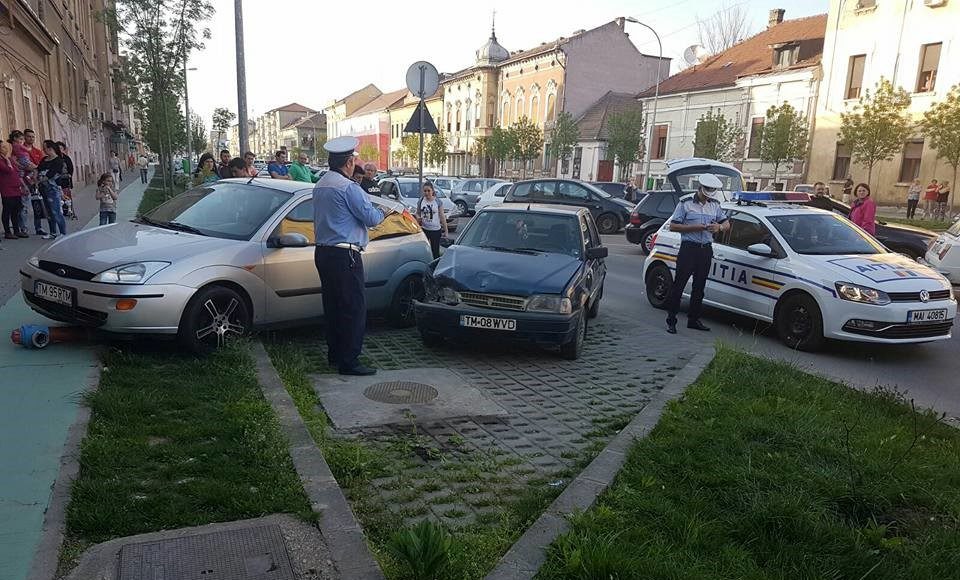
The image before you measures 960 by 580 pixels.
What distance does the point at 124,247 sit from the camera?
5.82m

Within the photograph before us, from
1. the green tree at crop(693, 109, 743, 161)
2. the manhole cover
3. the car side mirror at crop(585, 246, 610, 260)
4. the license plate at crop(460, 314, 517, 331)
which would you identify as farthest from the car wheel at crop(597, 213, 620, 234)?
the green tree at crop(693, 109, 743, 161)

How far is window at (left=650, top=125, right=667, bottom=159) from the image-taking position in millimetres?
45094

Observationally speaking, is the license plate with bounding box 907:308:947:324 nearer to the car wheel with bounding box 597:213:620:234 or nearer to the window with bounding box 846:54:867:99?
Answer: the car wheel with bounding box 597:213:620:234

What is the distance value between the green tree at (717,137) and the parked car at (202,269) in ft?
111

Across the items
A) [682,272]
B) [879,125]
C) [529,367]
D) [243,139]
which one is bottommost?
[529,367]

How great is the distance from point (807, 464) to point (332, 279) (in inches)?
149

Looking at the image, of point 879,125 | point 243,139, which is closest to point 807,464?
point 243,139

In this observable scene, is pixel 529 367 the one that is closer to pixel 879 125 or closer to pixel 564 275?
pixel 564 275

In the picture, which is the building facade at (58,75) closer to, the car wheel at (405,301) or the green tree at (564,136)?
the car wheel at (405,301)

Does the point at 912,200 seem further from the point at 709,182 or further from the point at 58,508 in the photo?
the point at 58,508

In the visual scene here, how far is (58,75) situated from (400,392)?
26.1 metres

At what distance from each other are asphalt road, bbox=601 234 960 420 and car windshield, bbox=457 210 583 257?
1816 millimetres

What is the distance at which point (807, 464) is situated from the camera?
162 inches

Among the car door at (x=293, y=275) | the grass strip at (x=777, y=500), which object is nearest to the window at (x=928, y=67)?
the grass strip at (x=777, y=500)
